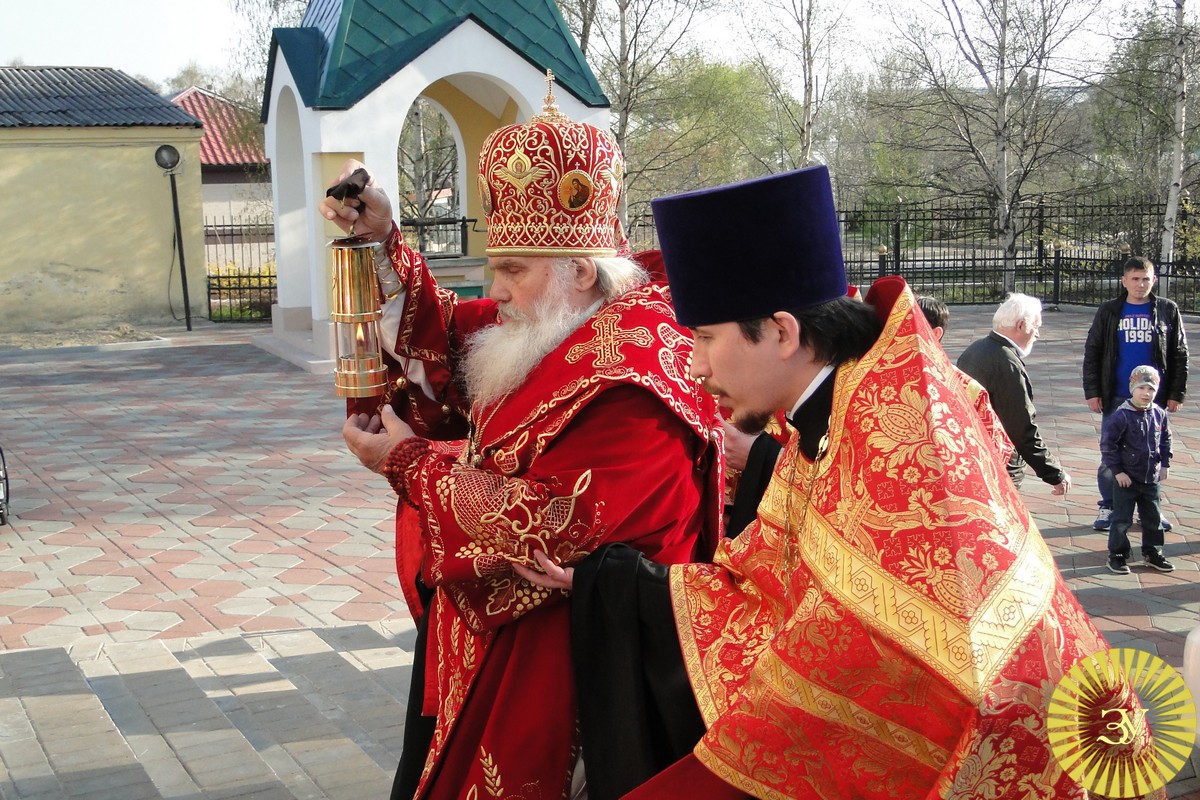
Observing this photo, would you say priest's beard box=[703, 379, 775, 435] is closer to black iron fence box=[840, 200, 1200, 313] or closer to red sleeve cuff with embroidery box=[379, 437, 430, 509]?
red sleeve cuff with embroidery box=[379, 437, 430, 509]

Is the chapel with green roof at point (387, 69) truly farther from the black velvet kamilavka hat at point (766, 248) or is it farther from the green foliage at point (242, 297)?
the black velvet kamilavka hat at point (766, 248)

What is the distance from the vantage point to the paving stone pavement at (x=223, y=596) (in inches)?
149

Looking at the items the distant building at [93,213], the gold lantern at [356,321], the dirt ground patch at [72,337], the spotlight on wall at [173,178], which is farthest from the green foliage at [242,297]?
the gold lantern at [356,321]

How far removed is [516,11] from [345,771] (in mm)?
12447

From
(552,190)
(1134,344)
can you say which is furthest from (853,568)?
(1134,344)

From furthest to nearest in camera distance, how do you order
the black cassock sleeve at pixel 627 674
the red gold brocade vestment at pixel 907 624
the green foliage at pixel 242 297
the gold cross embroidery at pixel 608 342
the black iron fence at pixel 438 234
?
1. the green foliage at pixel 242 297
2. the black iron fence at pixel 438 234
3. the gold cross embroidery at pixel 608 342
4. the black cassock sleeve at pixel 627 674
5. the red gold brocade vestment at pixel 907 624

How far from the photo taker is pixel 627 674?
2.33 meters

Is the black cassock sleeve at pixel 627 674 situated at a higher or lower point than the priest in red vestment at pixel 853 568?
lower

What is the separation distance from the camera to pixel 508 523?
2441 mm

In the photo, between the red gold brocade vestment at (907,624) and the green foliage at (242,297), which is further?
the green foliage at (242,297)

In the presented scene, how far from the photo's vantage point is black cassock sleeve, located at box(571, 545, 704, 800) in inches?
90.4

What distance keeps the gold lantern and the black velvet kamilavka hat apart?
1.09 metres

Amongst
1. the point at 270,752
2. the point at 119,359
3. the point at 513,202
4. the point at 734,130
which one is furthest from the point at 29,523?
the point at 734,130

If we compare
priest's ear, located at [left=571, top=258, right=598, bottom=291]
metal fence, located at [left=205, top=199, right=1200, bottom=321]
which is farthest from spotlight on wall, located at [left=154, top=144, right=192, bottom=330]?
priest's ear, located at [left=571, top=258, right=598, bottom=291]
